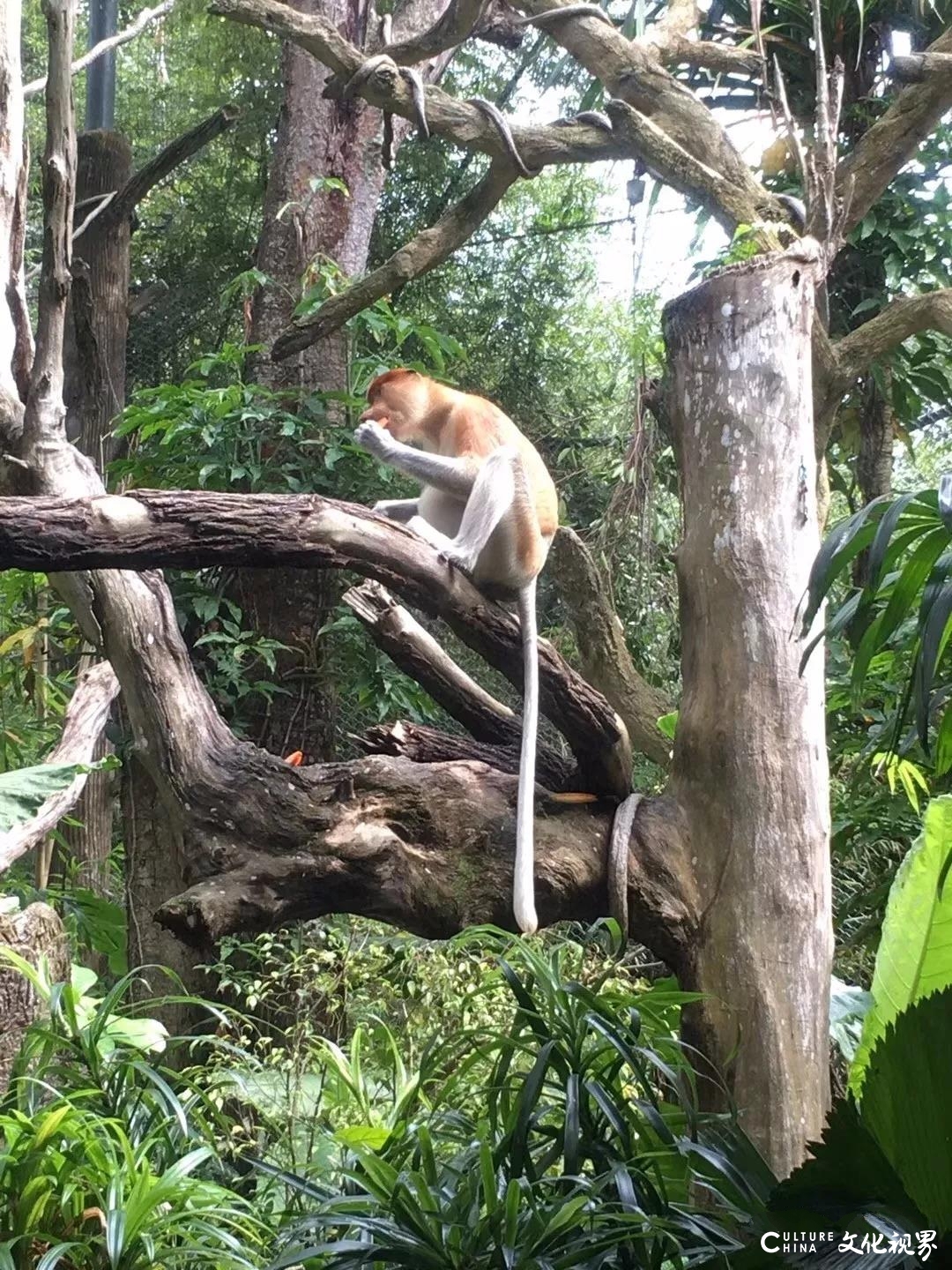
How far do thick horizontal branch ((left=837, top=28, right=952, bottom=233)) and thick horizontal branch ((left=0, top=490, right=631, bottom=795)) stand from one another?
2.02 m

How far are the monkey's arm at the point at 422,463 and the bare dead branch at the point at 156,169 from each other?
5.95 feet

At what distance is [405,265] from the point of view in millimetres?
4078

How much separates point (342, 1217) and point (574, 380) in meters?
4.56


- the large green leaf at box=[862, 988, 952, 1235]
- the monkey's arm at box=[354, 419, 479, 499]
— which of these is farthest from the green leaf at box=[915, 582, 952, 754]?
the monkey's arm at box=[354, 419, 479, 499]

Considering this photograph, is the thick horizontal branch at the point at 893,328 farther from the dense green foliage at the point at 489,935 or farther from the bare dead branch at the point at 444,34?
the bare dead branch at the point at 444,34

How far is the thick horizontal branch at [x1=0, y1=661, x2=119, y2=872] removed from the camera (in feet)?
10.0

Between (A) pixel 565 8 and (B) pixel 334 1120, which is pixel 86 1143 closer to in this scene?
(B) pixel 334 1120

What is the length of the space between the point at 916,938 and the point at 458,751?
3.59 ft

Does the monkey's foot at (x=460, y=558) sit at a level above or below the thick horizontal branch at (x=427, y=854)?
above

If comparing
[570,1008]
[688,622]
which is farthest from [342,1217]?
[688,622]

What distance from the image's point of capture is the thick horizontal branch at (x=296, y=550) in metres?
2.11

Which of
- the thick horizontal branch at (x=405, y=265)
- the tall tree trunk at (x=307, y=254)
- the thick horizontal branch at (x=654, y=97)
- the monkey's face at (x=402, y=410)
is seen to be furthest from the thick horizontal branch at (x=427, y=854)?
the thick horizontal branch at (x=654, y=97)

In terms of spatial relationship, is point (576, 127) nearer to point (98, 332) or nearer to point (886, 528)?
point (98, 332)

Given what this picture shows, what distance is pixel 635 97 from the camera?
407cm
